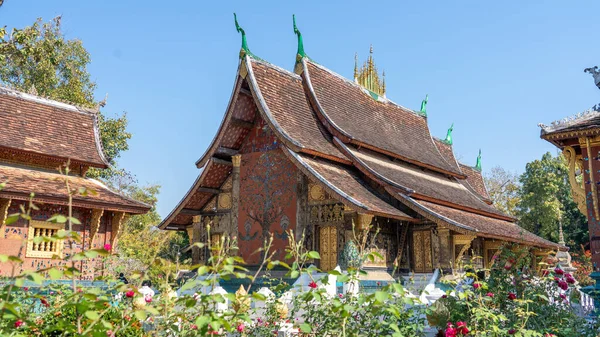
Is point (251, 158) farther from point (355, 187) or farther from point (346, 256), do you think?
point (346, 256)

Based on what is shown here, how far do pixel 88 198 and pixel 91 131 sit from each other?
372 cm

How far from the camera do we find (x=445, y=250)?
1227cm

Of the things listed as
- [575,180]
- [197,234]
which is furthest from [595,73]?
[197,234]

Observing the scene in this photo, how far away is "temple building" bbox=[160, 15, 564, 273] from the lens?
11.9 m

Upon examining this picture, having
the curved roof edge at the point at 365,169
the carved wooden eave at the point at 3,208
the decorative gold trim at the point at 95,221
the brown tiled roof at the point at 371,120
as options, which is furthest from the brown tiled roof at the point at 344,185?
the carved wooden eave at the point at 3,208

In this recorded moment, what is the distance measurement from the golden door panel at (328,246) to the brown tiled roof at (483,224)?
205 cm

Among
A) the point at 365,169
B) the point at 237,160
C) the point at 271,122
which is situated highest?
the point at 271,122

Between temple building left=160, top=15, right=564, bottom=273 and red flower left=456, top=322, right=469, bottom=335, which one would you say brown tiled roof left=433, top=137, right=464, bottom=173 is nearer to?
temple building left=160, top=15, right=564, bottom=273

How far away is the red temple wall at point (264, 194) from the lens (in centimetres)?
1251

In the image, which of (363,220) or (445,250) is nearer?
(363,220)

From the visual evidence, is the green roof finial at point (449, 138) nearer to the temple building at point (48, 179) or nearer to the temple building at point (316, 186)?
the temple building at point (316, 186)

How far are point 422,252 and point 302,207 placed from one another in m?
2.90

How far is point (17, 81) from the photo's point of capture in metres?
25.1

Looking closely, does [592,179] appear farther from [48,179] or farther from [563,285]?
[48,179]
